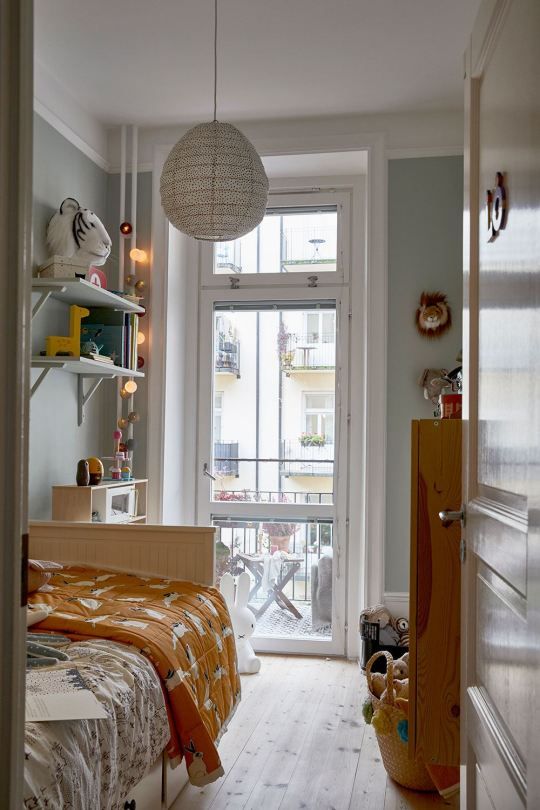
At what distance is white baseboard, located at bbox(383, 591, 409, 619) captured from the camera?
3.87m

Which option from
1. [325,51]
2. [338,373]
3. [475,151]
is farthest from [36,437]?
[475,151]

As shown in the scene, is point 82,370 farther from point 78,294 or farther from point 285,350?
point 285,350

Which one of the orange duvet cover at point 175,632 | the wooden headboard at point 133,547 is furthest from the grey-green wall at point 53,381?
the orange duvet cover at point 175,632

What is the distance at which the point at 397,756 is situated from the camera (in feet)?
8.54

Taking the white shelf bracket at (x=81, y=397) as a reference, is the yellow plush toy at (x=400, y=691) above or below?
below

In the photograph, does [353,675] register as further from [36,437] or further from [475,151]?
[475,151]

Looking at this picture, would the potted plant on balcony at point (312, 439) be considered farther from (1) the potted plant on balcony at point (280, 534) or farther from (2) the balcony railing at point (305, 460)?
(1) the potted plant on balcony at point (280, 534)

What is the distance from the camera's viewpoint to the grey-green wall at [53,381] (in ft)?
11.3

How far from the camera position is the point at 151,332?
161 inches

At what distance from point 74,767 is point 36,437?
2.02 metres

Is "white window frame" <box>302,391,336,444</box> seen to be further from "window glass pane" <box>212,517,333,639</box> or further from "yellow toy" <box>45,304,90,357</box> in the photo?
"yellow toy" <box>45,304,90,357</box>

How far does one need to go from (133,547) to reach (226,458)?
133cm

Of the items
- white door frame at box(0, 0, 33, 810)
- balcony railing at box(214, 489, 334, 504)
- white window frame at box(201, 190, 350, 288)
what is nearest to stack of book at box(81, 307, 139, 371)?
white window frame at box(201, 190, 350, 288)

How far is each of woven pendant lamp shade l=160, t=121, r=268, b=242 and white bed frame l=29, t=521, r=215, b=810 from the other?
1139mm
